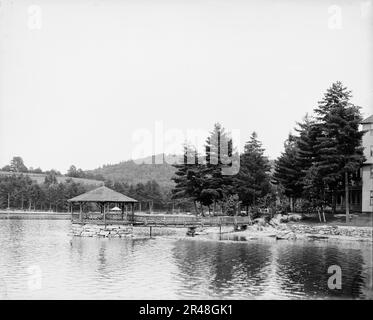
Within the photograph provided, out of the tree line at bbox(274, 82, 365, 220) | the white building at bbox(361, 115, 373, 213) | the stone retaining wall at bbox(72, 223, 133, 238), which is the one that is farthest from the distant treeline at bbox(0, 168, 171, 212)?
the white building at bbox(361, 115, 373, 213)

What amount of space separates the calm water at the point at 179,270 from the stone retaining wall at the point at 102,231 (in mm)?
6005

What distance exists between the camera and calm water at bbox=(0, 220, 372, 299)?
19.0 meters

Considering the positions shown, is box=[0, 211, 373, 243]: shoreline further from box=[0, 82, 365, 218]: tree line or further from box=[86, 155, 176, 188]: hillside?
box=[86, 155, 176, 188]: hillside

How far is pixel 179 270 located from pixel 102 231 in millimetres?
20907

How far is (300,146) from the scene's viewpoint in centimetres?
4981

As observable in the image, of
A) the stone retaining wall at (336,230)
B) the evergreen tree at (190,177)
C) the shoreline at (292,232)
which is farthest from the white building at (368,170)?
Answer: the evergreen tree at (190,177)

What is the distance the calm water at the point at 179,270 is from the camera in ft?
62.2

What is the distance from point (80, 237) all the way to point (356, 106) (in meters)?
26.7

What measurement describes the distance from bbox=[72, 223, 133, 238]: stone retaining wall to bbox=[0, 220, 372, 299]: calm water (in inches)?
236

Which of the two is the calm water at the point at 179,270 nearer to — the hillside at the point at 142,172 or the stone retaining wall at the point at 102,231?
the stone retaining wall at the point at 102,231

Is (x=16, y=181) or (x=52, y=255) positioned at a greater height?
(x=16, y=181)
